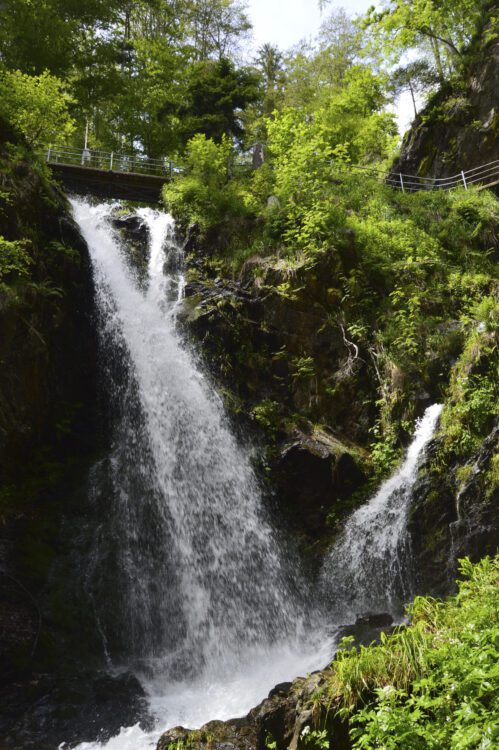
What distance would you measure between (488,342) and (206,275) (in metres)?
6.89

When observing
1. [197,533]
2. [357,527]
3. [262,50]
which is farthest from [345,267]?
[262,50]

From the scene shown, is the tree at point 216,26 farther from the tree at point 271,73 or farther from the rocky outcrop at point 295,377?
the rocky outcrop at point 295,377

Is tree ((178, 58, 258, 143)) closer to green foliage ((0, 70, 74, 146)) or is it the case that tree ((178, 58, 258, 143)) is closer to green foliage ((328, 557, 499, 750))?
green foliage ((0, 70, 74, 146))

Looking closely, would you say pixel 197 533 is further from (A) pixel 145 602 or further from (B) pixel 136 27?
(B) pixel 136 27

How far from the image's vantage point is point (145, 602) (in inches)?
345

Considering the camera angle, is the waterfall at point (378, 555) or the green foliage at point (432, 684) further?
the waterfall at point (378, 555)

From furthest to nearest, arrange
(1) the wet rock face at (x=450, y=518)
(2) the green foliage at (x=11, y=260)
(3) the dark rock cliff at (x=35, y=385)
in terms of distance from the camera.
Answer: (2) the green foliage at (x=11, y=260)
(3) the dark rock cliff at (x=35, y=385)
(1) the wet rock face at (x=450, y=518)

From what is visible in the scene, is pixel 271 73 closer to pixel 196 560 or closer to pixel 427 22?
pixel 427 22

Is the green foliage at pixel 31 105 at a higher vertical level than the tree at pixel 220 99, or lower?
lower

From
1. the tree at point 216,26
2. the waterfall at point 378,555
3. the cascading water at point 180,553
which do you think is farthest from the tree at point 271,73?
the waterfall at point 378,555

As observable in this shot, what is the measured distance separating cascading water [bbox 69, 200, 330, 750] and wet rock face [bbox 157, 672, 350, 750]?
813 mm

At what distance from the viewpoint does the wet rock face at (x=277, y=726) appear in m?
4.68

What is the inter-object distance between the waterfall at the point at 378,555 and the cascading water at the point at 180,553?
2.47 ft

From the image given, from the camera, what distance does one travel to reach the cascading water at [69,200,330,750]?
7875 millimetres
